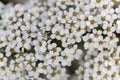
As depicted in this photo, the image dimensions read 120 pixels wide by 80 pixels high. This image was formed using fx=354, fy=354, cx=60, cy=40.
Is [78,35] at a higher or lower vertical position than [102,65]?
higher

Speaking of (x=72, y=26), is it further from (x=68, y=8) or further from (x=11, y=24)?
(x=11, y=24)

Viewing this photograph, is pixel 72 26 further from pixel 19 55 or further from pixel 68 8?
pixel 19 55

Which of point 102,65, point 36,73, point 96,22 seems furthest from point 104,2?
point 36,73

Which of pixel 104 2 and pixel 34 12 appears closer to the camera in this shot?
pixel 104 2

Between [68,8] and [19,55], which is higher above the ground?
[68,8]

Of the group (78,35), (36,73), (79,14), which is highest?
(79,14)

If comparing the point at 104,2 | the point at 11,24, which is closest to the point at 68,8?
the point at 104,2
